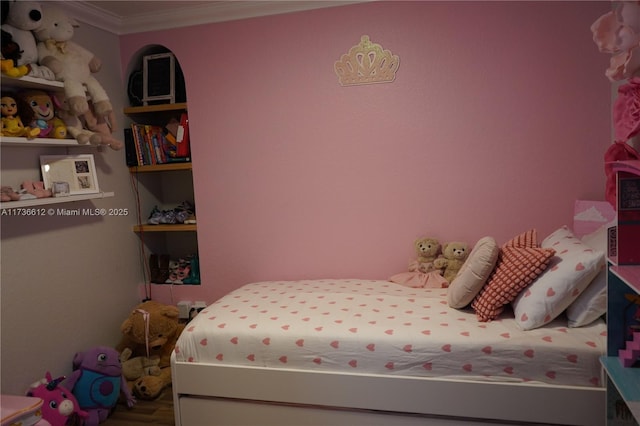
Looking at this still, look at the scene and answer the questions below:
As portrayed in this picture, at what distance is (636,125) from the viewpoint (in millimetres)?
1516

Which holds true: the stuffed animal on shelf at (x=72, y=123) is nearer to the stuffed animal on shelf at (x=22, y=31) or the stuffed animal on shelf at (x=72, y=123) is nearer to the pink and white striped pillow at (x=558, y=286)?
the stuffed animal on shelf at (x=22, y=31)

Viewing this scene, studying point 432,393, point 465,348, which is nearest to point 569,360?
point 465,348

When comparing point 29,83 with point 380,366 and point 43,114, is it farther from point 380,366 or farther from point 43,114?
point 380,366

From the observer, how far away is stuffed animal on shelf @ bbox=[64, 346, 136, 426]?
2627 mm

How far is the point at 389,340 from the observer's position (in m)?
2.12

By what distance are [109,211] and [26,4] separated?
4.31ft

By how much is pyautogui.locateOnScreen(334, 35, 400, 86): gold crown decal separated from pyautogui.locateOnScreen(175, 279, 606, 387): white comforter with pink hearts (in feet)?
4.18

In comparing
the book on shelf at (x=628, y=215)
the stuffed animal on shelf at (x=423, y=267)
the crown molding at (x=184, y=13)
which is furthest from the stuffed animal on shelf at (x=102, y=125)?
the book on shelf at (x=628, y=215)

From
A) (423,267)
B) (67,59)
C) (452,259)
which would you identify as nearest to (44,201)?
(67,59)

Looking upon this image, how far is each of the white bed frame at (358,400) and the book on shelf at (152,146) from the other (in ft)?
5.00

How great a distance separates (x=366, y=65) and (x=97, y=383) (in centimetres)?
239

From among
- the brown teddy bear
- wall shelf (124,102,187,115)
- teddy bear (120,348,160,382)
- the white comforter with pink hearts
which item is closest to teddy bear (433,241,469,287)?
the white comforter with pink hearts

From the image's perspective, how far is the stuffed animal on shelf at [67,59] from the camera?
2.45 metres

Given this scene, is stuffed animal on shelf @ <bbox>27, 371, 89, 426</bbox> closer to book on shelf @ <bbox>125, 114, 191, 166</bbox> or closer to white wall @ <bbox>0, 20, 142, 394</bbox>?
white wall @ <bbox>0, 20, 142, 394</bbox>
